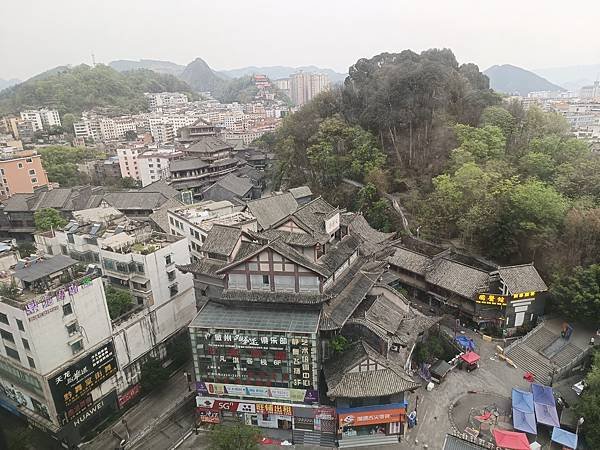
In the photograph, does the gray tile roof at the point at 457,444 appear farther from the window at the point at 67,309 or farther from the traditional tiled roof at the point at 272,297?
the window at the point at 67,309

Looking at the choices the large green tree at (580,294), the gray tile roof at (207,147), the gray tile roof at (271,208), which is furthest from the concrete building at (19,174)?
the large green tree at (580,294)

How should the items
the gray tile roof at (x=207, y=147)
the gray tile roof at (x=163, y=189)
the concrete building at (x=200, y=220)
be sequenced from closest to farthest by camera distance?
the concrete building at (x=200, y=220) → the gray tile roof at (x=163, y=189) → the gray tile roof at (x=207, y=147)

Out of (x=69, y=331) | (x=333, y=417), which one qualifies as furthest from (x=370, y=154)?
(x=69, y=331)

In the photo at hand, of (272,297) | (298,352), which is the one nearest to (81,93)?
(272,297)

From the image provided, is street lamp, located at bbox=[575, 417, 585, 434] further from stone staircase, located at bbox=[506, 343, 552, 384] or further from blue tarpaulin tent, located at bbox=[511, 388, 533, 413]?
stone staircase, located at bbox=[506, 343, 552, 384]

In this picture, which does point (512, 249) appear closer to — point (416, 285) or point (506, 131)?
point (416, 285)

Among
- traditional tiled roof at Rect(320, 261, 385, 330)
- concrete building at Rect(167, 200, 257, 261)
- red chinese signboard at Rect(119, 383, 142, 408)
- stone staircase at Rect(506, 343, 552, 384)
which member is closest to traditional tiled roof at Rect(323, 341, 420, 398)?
traditional tiled roof at Rect(320, 261, 385, 330)
